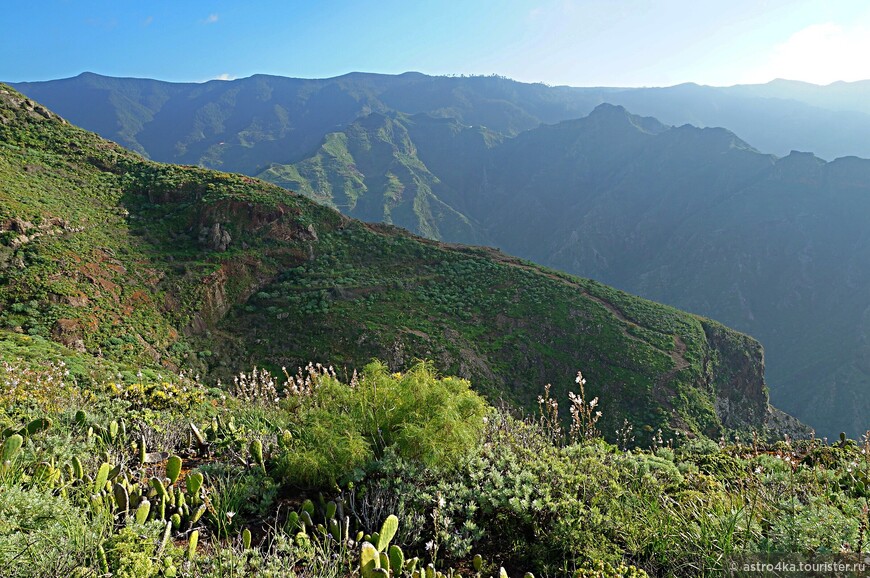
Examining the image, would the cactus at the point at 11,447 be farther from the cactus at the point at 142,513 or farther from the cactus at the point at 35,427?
the cactus at the point at 142,513

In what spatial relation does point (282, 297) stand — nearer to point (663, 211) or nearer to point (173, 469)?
point (173, 469)

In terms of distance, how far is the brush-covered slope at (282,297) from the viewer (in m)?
20.6

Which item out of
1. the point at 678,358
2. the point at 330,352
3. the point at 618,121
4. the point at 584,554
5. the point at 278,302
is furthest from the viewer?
the point at 618,121

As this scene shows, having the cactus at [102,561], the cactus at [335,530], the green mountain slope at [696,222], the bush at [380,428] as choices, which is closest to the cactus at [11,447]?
the cactus at [102,561]

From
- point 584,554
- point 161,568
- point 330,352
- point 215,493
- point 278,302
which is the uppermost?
point 161,568

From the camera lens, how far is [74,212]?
24656mm

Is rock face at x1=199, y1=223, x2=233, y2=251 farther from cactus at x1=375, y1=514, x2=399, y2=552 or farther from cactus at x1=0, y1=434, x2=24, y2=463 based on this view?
cactus at x1=375, y1=514, x2=399, y2=552

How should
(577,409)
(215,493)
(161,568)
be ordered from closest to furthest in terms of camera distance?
(161,568)
(215,493)
(577,409)

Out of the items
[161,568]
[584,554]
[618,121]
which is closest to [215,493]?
[161,568]

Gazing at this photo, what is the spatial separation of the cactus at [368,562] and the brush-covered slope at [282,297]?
63.3ft

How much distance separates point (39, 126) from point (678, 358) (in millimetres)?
47438

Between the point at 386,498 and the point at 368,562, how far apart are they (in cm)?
108

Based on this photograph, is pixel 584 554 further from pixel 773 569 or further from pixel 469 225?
pixel 469 225

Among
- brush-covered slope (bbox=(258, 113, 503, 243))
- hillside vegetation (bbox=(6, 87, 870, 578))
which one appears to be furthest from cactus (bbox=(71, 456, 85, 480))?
brush-covered slope (bbox=(258, 113, 503, 243))
